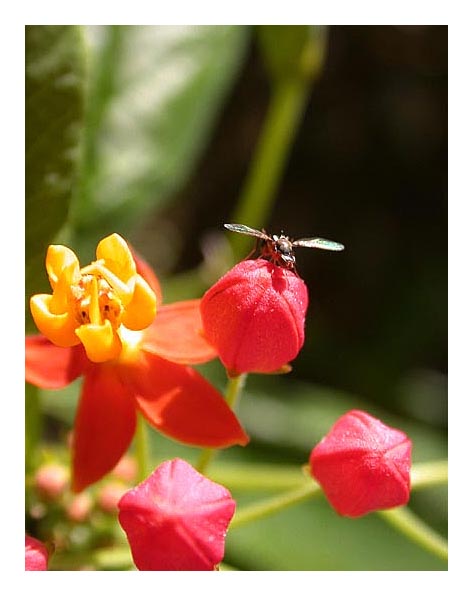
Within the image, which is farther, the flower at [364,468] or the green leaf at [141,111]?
the green leaf at [141,111]

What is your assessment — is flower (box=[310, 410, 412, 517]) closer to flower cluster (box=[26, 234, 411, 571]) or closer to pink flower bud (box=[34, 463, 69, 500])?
flower cluster (box=[26, 234, 411, 571])

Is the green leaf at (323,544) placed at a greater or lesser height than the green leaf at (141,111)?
lesser

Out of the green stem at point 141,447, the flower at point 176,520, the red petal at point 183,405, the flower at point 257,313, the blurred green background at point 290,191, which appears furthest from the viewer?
the blurred green background at point 290,191

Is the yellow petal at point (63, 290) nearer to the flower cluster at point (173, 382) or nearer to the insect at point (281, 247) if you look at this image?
the flower cluster at point (173, 382)

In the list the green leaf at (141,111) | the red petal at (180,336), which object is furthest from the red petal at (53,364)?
the green leaf at (141,111)

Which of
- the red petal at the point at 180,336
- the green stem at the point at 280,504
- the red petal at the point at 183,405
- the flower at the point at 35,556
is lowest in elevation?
the flower at the point at 35,556

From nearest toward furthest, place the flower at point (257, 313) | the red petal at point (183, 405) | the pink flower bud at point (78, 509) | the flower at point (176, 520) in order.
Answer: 1. the flower at point (176, 520)
2. the flower at point (257, 313)
3. the red petal at point (183, 405)
4. the pink flower bud at point (78, 509)

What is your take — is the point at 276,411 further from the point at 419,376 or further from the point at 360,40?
the point at 360,40

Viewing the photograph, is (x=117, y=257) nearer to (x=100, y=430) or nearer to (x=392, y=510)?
(x=100, y=430)
